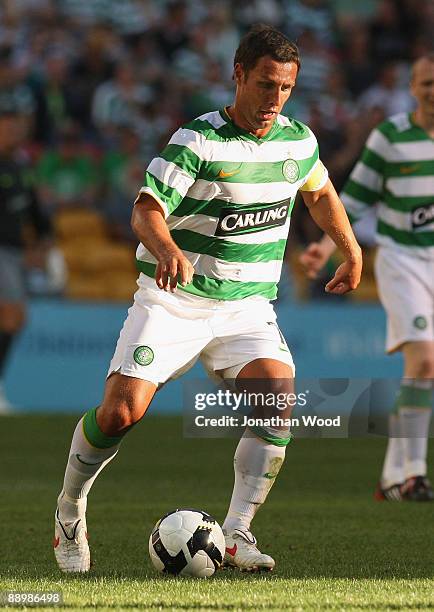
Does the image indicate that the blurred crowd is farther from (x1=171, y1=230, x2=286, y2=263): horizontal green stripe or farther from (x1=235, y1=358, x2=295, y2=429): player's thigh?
(x1=235, y1=358, x2=295, y2=429): player's thigh

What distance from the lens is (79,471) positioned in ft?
16.2

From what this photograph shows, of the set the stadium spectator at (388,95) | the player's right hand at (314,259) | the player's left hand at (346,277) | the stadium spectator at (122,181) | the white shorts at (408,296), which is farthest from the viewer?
the stadium spectator at (388,95)

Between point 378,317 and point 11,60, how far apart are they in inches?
225

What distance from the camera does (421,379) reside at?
7430 mm

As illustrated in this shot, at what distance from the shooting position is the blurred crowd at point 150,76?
14.6m

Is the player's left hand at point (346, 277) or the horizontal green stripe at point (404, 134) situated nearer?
the player's left hand at point (346, 277)

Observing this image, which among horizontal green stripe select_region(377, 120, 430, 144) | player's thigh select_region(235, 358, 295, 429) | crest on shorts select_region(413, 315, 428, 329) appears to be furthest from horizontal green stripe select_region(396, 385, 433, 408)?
player's thigh select_region(235, 358, 295, 429)

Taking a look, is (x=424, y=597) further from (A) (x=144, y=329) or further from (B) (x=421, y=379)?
(B) (x=421, y=379)

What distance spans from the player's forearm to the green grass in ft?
3.67

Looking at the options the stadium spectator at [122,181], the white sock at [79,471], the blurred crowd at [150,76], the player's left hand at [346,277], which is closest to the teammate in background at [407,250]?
the player's left hand at [346,277]

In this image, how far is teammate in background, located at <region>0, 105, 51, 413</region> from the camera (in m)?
11.9

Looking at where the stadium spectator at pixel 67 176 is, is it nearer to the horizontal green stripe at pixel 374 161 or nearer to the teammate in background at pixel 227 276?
the horizontal green stripe at pixel 374 161

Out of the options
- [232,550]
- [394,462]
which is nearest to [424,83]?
[394,462]

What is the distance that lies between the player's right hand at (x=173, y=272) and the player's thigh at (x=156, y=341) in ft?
1.66
